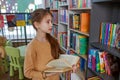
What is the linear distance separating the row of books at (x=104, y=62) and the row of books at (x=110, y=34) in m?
0.12

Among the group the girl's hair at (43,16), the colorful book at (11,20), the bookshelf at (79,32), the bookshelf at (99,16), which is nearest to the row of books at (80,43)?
the bookshelf at (79,32)

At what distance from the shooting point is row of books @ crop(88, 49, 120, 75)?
155 cm

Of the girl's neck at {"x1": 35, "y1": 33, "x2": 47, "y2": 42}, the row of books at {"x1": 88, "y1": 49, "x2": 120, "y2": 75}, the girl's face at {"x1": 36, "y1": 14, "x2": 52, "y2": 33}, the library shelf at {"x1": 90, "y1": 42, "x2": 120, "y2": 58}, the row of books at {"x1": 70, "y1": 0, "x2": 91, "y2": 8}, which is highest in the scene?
the row of books at {"x1": 70, "y1": 0, "x2": 91, "y2": 8}

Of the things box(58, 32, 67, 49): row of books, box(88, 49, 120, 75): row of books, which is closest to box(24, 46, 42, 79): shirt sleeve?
box(88, 49, 120, 75): row of books

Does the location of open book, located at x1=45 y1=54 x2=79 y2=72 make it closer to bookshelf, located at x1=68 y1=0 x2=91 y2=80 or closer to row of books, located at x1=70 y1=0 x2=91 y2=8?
bookshelf, located at x1=68 y1=0 x2=91 y2=80

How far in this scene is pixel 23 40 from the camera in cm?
531

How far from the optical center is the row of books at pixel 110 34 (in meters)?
1.51

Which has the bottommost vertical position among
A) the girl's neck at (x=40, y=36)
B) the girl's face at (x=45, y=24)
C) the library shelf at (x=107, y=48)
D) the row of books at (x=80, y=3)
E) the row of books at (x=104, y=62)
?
the row of books at (x=104, y=62)

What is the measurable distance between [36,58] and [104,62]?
640 mm

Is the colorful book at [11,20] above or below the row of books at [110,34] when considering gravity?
above

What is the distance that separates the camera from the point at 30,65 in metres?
1.35

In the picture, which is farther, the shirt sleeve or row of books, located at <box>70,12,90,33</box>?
row of books, located at <box>70,12,90,33</box>

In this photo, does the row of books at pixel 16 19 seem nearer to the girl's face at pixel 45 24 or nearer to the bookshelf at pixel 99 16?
the bookshelf at pixel 99 16

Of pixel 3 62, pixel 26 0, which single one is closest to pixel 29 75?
pixel 3 62
